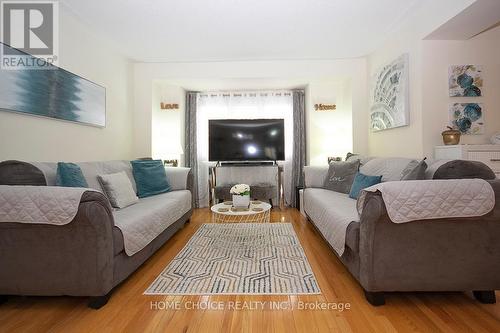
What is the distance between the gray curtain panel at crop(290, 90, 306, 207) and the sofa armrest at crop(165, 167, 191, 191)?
2100mm

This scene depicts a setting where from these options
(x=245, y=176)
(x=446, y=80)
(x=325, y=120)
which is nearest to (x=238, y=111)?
(x=245, y=176)

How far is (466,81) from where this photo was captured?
2617mm

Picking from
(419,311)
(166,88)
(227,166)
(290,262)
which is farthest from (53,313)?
(166,88)

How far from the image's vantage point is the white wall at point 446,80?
261 cm

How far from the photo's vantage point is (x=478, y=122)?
2.60 meters

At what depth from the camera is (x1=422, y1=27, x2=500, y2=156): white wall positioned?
261 cm

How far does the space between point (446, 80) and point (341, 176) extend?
4.97ft

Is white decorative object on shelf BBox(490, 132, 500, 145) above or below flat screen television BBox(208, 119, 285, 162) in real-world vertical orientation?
below

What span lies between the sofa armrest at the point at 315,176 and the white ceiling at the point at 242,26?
5.83 feet

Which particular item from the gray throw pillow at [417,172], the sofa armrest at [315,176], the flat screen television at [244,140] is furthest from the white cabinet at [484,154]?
the flat screen television at [244,140]

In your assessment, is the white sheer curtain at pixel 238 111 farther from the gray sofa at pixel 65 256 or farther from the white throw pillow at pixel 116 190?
the gray sofa at pixel 65 256

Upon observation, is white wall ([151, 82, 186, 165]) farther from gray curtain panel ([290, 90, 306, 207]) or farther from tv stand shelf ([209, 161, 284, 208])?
gray curtain panel ([290, 90, 306, 207])

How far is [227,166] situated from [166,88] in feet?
5.87

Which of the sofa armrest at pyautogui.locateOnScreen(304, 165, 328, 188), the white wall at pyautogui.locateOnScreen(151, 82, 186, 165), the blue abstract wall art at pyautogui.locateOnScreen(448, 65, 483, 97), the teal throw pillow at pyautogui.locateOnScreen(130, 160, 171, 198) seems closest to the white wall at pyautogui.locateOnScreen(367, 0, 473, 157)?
the blue abstract wall art at pyautogui.locateOnScreen(448, 65, 483, 97)
